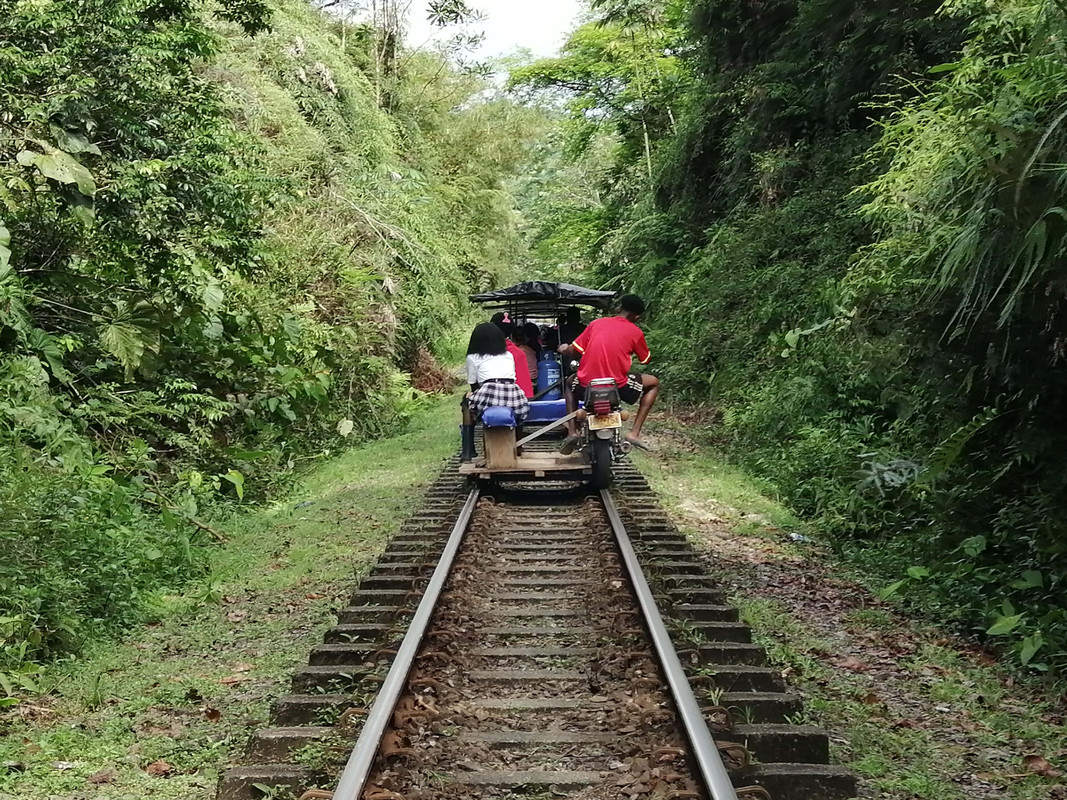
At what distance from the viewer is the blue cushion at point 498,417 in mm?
9930

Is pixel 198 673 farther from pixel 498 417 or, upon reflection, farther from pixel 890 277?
pixel 890 277

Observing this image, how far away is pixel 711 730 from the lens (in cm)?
427

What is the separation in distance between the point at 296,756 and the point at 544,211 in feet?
130

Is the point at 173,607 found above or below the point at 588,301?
below

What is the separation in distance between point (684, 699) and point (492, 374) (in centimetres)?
605

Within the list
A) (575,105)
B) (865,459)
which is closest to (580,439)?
(865,459)

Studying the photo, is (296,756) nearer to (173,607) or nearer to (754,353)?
(173,607)

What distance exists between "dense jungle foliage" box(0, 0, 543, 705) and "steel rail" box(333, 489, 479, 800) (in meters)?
2.08

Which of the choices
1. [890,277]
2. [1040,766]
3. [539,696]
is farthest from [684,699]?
[890,277]

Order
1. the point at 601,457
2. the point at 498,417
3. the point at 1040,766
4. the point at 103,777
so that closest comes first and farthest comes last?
the point at 103,777 → the point at 1040,766 → the point at 498,417 → the point at 601,457

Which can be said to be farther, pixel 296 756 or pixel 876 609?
pixel 876 609

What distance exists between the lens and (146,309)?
9734mm

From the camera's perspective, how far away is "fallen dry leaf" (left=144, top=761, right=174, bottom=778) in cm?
431

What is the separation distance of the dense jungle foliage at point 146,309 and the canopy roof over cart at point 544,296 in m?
2.82
